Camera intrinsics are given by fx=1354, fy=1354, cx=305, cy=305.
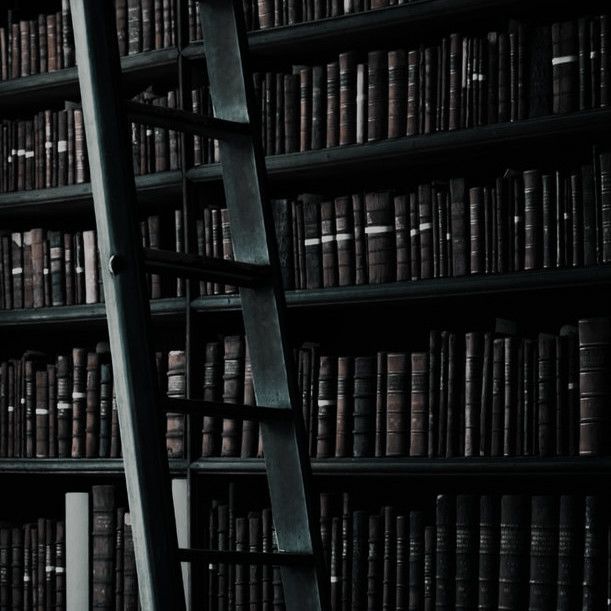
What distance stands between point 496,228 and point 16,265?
4.08 feet

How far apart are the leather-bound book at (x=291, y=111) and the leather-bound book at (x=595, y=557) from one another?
1.02 m

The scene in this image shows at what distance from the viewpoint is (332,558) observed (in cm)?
289

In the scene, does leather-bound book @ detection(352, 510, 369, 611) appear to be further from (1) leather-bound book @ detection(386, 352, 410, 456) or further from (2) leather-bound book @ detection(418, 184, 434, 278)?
(2) leather-bound book @ detection(418, 184, 434, 278)

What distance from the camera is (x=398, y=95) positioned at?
2893mm

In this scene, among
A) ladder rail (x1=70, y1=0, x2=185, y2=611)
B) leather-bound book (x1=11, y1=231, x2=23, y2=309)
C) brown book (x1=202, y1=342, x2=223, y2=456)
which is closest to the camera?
ladder rail (x1=70, y1=0, x2=185, y2=611)

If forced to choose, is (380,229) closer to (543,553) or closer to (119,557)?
(543,553)

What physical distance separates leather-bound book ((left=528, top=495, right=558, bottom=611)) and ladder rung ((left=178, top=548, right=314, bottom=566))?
0.83 metres

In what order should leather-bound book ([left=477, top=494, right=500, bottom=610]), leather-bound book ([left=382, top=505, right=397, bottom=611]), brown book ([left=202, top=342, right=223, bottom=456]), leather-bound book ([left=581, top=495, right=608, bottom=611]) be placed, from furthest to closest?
brown book ([left=202, top=342, right=223, bottom=456]), leather-bound book ([left=382, top=505, right=397, bottom=611]), leather-bound book ([left=477, top=494, right=500, bottom=610]), leather-bound book ([left=581, top=495, right=608, bottom=611])

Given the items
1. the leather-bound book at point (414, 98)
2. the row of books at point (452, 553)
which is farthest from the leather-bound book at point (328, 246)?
the row of books at point (452, 553)

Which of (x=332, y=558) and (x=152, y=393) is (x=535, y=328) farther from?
(x=152, y=393)

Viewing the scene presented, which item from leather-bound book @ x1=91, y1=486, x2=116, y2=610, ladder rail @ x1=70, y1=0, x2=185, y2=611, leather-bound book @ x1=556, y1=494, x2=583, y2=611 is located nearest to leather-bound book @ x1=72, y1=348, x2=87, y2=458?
leather-bound book @ x1=91, y1=486, x2=116, y2=610

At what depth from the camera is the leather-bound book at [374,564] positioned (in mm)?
2828

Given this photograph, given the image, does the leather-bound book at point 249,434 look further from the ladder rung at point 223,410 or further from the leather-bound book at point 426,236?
the ladder rung at point 223,410

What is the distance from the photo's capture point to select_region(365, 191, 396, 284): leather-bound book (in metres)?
2.88
